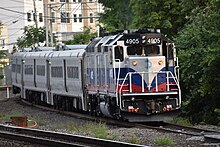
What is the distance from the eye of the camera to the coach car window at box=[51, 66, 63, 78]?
31.5m

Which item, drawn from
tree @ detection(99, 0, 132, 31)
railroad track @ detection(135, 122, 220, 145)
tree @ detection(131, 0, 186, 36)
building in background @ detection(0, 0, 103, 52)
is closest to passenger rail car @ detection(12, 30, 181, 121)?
railroad track @ detection(135, 122, 220, 145)

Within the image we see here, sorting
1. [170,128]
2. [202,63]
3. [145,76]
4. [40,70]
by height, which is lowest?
[170,128]

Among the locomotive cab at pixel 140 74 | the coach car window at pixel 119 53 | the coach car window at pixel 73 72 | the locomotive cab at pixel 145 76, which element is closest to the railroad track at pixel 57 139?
the locomotive cab at pixel 140 74

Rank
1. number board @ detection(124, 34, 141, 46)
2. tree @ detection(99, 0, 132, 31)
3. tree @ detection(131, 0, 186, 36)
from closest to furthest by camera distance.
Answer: number board @ detection(124, 34, 141, 46)
tree @ detection(131, 0, 186, 36)
tree @ detection(99, 0, 132, 31)

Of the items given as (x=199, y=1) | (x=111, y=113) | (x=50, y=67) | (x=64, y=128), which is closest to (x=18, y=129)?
(x=64, y=128)

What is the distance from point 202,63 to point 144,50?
6.65 ft

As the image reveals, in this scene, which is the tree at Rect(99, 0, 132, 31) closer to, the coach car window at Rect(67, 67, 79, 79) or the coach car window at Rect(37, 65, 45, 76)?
the coach car window at Rect(37, 65, 45, 76)

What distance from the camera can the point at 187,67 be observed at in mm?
24578

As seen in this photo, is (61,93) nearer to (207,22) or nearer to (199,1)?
(199,1)

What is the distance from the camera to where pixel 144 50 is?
2209 cm

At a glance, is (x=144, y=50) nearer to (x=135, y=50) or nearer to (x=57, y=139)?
(x=135, y=50)

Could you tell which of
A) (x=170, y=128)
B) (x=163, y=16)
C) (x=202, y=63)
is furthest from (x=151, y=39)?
(x=163, y=16)

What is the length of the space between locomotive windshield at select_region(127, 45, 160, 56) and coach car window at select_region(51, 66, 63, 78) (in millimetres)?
9732

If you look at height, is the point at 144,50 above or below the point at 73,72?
above
